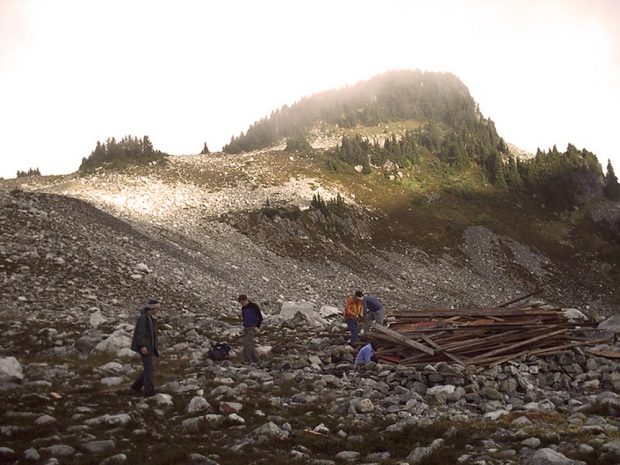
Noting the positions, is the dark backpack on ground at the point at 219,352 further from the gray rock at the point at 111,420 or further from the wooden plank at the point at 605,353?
the wooden plank at the point at 605,353

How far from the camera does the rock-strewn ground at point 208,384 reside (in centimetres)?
830

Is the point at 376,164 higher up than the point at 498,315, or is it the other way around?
the point at 376,164

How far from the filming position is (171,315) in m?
22.2

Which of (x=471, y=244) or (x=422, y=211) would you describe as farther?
(x=422, y=211)

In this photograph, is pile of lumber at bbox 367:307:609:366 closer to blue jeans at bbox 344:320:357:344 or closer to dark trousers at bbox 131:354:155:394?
blue jeans at bbox 344:320:357:344

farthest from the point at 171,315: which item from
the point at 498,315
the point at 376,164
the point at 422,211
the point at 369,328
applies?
the point at 376,164

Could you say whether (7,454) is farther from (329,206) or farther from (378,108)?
(378,108)

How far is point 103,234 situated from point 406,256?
34.0 m

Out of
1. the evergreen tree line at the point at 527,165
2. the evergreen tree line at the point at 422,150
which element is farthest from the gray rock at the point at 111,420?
the evergreen tree line at the point at 422,150

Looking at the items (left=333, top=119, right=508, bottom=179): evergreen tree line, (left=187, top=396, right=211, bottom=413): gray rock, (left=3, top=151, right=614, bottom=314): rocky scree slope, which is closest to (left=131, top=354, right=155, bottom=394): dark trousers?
(left=187, top=396, right=211, bottom=413): gray rock

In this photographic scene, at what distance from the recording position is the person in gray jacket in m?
11.7

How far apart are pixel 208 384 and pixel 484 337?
970 cm

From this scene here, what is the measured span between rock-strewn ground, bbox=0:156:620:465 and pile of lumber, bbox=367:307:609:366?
2.37 feet

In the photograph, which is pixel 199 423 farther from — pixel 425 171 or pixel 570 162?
pixel 570 162
